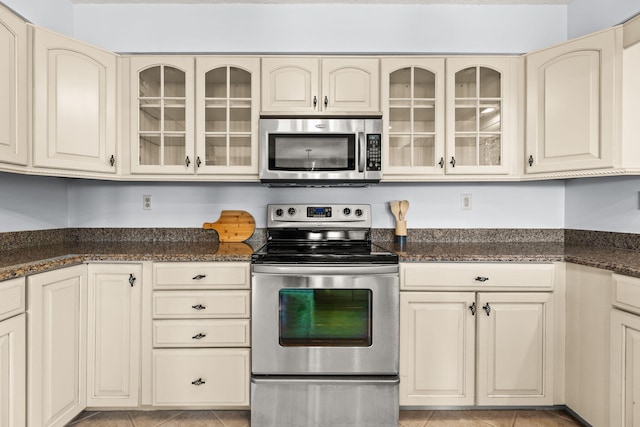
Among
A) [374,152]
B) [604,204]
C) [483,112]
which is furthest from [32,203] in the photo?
[604,204]

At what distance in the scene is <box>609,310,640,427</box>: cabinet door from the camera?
1.58 meters

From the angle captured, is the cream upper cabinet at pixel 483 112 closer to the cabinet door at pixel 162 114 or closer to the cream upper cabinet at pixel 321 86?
the cream upper cabinet at pixel 321 86

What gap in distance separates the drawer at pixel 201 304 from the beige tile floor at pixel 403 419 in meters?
0.58

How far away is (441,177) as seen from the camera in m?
2.37

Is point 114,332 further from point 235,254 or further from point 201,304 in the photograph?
point 235,254

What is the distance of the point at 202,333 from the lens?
202 centimetres

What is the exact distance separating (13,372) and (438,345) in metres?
1.97

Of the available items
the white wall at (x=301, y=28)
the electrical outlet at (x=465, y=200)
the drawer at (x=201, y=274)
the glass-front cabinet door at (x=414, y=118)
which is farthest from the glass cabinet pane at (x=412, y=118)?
the drawer at (x=201, y=274)

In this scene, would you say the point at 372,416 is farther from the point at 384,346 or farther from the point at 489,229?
the point at 489,229

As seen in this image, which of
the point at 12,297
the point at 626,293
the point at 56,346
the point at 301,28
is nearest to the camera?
the point at 12,297

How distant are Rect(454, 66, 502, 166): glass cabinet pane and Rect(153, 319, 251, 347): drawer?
166cm

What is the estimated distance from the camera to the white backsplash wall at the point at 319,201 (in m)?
2.65

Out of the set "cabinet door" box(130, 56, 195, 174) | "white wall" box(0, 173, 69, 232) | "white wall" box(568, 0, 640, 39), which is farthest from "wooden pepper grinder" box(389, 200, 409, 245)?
"white wall" box(0, 173, 69, 232)

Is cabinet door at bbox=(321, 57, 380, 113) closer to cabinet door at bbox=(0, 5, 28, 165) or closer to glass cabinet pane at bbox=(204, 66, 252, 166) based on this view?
glass cabinet pane at bbox=(204, 66, 252, 166)
